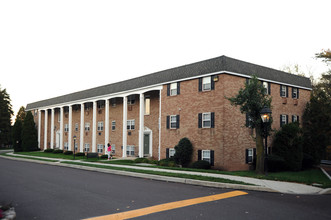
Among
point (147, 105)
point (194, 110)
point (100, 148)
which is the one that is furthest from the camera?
point (100, 148)

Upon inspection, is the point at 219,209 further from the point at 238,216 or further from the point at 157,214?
the point at 157,214

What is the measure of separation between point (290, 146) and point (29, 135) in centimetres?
3942

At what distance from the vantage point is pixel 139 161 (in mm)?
24672

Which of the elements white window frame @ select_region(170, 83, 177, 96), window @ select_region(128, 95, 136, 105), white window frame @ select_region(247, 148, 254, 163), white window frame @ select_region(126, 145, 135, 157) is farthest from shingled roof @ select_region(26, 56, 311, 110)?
white window frame @ select_region(126, 145, 135, 157)

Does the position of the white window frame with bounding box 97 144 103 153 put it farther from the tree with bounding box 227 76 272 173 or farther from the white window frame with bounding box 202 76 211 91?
the tree with bounding box 227 76 272 173

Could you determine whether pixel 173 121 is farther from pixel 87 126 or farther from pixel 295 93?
pixel 87 126

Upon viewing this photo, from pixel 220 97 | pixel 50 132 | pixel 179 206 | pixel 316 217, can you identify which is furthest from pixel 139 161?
pixel 50 132

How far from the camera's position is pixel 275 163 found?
21.6 metres

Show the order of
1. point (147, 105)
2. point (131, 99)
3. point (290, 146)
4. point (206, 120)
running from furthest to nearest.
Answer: point (131, 99), point (147, 105), point (290, 146), point (206, 120)

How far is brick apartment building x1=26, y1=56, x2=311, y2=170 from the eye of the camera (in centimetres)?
2092

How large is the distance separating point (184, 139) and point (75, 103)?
2129 cm

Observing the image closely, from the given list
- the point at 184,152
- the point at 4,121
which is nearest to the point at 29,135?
the point at 4,121

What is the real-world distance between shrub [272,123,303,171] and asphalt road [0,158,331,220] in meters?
13.8

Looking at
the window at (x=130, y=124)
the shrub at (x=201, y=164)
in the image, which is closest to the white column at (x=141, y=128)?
the window at (x=130, y=124)
